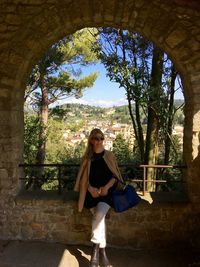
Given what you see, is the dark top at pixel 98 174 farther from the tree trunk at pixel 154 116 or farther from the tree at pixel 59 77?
the tree at pixel 59 77

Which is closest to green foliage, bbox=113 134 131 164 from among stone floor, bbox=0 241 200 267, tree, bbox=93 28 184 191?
tree, bbox=93 28 184 191

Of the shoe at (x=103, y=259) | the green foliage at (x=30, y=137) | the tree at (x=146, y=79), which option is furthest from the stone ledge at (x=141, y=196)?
the green foliage at (x=30, y=137)

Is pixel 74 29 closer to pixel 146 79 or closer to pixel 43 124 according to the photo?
pixel 146 79

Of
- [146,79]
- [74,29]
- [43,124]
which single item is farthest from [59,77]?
[74,29]

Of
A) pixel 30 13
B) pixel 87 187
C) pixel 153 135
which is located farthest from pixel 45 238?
pixel 153 135

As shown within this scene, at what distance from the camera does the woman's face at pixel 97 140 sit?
11.7 feet

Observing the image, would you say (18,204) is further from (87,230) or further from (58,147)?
(58,147)

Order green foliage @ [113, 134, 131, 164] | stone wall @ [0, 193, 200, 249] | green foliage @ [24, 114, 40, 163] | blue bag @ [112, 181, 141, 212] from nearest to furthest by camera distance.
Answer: blue bag @ [112, 181, 141, 212] < stone wall @ [0, 193, 200, 249] < green foliage @ [24, 114, 40, 163] < green foliage @ [113, 134, 131, 164]

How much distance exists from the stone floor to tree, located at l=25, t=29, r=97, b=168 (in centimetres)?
631

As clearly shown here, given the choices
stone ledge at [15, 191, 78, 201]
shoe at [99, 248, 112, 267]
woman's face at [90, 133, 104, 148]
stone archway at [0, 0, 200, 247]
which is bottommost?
shoe at [99, 248, 112, 267]

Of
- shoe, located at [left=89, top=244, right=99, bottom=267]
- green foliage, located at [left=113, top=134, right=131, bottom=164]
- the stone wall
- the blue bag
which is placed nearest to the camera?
shoe, located at [left=89, top=244, right=99, bottom=267]

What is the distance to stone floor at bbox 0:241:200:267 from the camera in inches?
140

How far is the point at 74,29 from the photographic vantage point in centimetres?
394

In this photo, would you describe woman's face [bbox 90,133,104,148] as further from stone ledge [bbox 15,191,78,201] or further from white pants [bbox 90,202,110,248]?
stone ledge [bbox 15,191,78,201]
